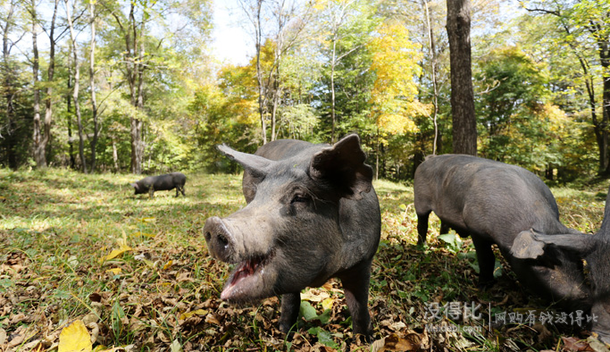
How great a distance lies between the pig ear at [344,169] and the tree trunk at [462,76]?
4812 mm

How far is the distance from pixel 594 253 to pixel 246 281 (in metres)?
2.55

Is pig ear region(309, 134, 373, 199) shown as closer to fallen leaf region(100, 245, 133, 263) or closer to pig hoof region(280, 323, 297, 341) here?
pig hoof region(280, 323, 297, 341)

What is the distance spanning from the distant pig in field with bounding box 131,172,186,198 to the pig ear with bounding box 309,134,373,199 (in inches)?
422

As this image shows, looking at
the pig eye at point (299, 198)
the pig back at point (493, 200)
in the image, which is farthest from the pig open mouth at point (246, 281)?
the pig back at point (493, 200)

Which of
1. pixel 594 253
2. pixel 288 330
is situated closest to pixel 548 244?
pixel 594 253

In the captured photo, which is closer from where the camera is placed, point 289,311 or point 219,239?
point 219,239

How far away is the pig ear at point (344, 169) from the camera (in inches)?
62.6

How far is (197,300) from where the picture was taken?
2750mm

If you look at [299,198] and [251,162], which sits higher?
[251,162]

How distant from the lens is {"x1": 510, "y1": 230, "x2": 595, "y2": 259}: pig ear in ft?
7.20

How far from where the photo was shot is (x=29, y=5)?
46.4 ft

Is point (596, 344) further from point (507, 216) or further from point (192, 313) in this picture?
point (192, 313)

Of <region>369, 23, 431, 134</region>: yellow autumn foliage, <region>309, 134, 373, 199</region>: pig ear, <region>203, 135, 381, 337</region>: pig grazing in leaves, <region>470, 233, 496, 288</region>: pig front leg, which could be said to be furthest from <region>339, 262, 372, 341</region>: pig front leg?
<region>369, 23, 431, 134</region>: yellow autumn foliage

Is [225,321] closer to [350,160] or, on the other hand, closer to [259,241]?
[259,241]
